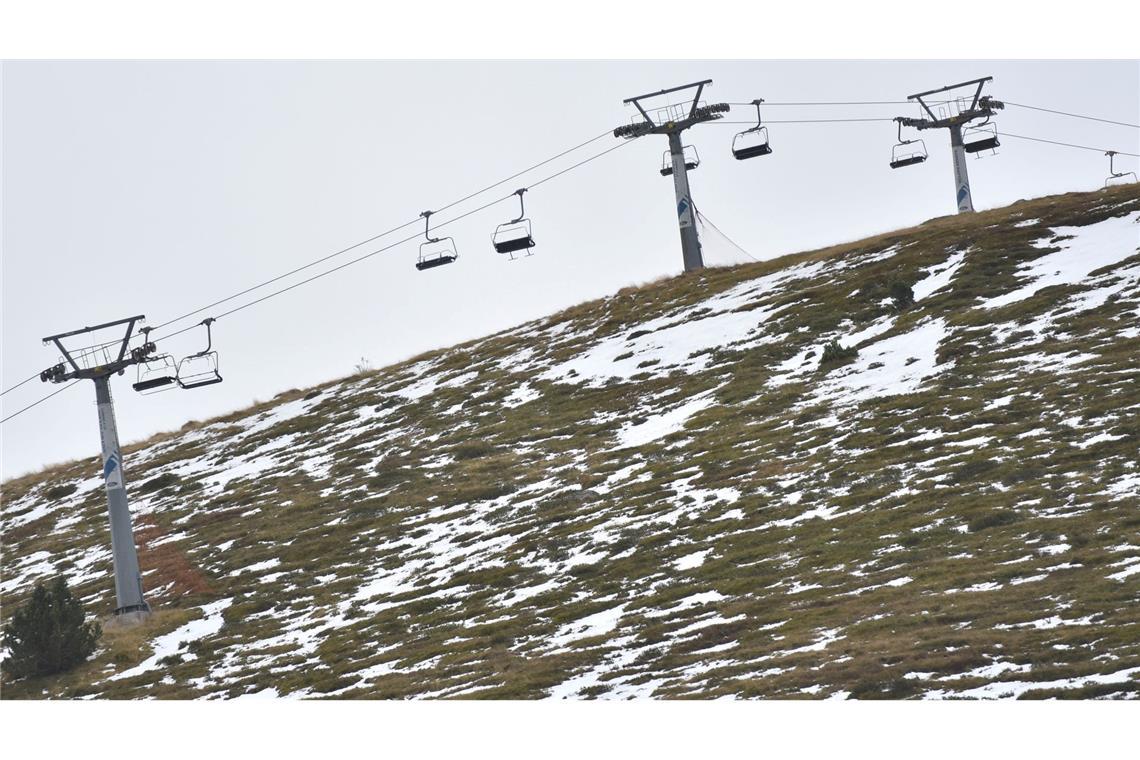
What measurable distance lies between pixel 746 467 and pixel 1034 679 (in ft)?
73.7

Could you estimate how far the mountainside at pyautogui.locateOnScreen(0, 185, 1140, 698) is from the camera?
25312mm

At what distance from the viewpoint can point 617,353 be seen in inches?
2467

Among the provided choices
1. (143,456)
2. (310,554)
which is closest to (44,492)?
(143,456)

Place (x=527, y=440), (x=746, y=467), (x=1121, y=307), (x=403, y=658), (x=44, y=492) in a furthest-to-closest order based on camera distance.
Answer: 1. (x=44, y=492)
2. (x=527, y=440)
3. (x=1121, y=307)
4. (x=746, y=467)
5. (x=403, y=658)

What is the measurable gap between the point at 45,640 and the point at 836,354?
2896 cm

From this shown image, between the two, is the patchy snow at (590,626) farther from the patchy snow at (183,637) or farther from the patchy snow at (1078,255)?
the patchy snow at (1078,255)

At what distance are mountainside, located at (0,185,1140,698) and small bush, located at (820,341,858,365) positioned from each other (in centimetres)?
28

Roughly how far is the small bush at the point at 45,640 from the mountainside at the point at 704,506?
0.65 metres

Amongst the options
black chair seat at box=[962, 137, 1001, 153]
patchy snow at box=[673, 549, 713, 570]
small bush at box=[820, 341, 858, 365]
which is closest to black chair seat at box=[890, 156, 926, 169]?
black chair seat at box=[962, 137, 1001, 153]

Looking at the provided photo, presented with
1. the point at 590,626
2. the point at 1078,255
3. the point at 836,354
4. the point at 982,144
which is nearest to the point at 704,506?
the point at 590,626

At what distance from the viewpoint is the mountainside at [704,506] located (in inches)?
997

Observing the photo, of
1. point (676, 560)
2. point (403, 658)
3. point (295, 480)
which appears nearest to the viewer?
point (403, 658)

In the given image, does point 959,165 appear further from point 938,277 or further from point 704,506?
point 704,506
